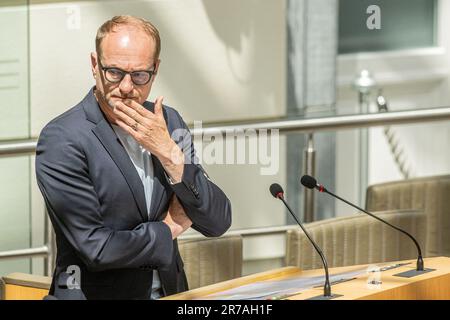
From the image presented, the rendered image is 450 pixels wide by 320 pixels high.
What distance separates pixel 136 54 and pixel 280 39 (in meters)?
3.70

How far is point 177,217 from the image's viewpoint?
175 inches

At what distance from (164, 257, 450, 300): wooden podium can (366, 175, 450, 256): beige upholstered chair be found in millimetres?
1716

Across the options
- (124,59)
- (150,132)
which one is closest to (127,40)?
(124,59)

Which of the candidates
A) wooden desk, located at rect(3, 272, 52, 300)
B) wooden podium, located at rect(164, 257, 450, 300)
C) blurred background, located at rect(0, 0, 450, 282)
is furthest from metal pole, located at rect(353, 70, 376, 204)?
wooden podium, located at rect(164, 257, 450, 300)

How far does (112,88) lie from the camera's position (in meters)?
4.27

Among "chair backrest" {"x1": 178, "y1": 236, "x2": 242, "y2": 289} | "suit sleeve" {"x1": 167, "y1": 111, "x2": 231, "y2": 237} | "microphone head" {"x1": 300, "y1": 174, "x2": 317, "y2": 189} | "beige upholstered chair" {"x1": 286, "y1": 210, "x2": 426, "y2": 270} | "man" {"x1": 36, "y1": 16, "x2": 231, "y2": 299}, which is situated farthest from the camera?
"beige upholstered chair" {"x1": 286, "y1": 210, "x2": 426, "y2": 270}

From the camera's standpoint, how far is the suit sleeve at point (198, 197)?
436 cm

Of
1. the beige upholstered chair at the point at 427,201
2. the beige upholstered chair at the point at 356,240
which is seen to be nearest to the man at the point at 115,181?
the beige upholstered chair at the point at 356,240

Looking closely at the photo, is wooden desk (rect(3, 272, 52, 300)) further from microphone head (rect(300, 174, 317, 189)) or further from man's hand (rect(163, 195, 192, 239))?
microphone head (rect(300, 174, 317, 189))

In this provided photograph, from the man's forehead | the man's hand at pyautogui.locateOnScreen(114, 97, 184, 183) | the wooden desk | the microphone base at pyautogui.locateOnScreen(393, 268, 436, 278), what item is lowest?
the wooden desk

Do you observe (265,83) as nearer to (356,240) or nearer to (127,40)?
(356,240)

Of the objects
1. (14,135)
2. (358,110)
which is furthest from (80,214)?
(358,110)

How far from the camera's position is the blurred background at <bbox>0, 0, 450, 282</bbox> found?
23.0 ft

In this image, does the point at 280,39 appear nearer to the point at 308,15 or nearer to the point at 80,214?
the point at 308,15
